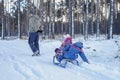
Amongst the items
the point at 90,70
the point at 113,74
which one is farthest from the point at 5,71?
the point at 113,74

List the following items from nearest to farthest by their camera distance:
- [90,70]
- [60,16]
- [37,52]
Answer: [90,70] < [37,52] < [60,16]

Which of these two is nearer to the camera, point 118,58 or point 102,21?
point 118,58

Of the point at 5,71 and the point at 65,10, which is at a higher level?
the point at 65,10

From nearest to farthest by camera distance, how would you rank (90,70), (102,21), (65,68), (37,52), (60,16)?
(90,70) → (65,68) → (37,52) → (102,21) → (60,16)

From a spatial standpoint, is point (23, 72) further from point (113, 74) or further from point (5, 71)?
point (113, 74)

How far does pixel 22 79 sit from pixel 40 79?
16.7 inches

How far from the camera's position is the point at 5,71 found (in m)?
8.90

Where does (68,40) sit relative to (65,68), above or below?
above

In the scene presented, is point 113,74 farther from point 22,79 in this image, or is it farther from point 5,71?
point 5,71

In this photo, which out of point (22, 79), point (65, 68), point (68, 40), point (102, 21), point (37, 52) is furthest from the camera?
point (102, 21)

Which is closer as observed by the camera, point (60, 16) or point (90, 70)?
point (90, 70)

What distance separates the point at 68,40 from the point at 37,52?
3046mm

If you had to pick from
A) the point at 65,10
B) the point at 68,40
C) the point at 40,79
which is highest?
the point at 65,10

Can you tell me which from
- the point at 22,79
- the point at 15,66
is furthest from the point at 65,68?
the point at 22,79
